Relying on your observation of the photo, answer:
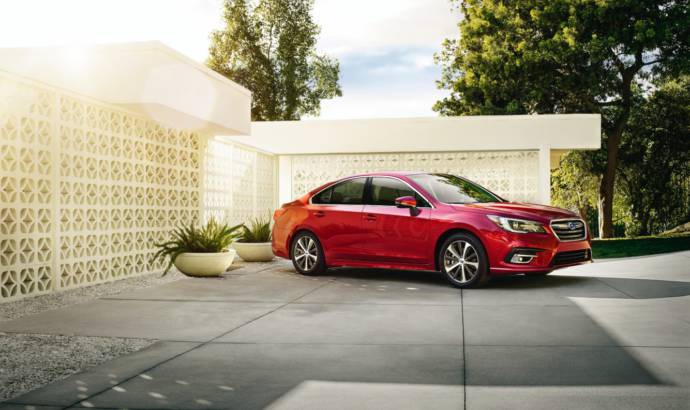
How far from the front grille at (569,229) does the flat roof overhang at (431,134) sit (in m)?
8.02

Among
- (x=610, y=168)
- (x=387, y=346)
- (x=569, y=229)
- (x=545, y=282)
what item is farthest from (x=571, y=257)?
(x=610, y=168)

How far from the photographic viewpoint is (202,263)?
1167cm

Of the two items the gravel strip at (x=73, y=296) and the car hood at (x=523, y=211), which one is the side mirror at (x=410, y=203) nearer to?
the car hood at (x=523, y=211)

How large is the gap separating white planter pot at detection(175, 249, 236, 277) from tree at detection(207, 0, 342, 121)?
31.6 metres

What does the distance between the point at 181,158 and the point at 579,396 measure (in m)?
10.5

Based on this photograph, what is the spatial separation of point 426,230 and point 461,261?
2.30ft

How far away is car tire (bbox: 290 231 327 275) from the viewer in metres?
11.8

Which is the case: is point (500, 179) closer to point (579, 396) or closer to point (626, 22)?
point (626, 22)

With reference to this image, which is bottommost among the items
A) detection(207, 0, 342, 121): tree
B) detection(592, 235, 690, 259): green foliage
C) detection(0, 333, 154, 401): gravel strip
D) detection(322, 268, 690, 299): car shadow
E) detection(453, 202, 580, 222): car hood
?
detection(0, 333, 154, 401): gravel strip

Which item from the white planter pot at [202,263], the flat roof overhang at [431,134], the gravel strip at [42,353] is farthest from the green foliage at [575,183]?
the gravel strip at [42,353]

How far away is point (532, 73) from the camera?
27.9 meters

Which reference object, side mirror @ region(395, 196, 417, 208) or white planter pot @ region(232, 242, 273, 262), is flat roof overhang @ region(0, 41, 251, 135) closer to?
A: white planter pot @ region(232, 242, 273, 262)

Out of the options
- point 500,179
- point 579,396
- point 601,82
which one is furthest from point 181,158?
point 601,82

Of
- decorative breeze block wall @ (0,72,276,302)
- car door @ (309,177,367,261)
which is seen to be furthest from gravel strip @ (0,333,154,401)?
car door @ (309,177,367,261)
